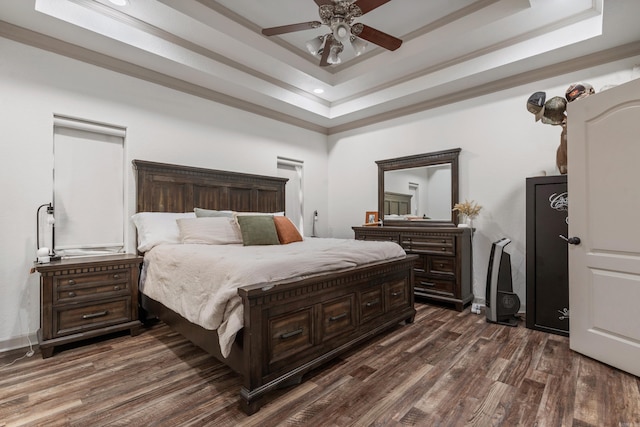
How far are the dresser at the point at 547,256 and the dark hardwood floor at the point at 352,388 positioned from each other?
27 cm

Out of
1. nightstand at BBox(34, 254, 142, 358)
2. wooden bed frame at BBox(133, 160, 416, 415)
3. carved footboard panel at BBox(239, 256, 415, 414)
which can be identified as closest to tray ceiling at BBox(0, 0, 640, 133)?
wooden bed frame at BBox(133, 160, 416, 415)

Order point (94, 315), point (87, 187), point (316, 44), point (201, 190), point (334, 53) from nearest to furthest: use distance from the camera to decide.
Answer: point (94, 315) → point (316, 44) → point (334, 53) → point (87, 187) → point (201, 190)

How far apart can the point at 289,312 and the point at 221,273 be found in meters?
0.50

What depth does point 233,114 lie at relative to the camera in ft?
14.2

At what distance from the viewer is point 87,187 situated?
312cm

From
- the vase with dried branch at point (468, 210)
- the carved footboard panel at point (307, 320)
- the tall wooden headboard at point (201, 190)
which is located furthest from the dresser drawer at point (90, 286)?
the vase with dried branch at point (468, 210)

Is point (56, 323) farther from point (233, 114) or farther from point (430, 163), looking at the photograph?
point (430, 163)

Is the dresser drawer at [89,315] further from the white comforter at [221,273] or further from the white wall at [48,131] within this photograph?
the white wall at [48,131]

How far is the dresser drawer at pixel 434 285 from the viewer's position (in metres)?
3.70

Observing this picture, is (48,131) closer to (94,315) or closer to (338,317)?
(94,315)

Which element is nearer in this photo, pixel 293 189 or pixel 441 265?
pixel 441 265

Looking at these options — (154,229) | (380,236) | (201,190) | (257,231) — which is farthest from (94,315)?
(380,236)

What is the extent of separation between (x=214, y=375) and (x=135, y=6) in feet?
10.3

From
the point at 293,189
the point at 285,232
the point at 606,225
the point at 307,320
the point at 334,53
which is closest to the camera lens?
the point at 307,320
